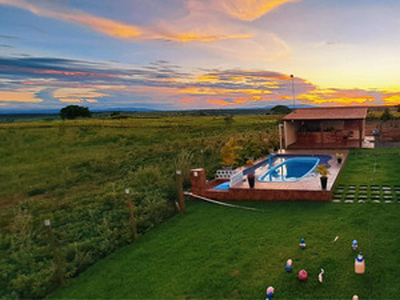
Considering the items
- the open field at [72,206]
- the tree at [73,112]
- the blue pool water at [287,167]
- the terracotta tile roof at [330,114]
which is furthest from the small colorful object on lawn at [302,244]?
the tree at [73,112]

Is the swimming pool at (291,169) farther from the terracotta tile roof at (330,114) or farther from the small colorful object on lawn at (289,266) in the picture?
the small colorful object on lawn at (289,266)

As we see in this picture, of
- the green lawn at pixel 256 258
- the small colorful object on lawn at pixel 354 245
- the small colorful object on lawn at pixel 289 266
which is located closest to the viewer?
the green lawn at pixel 256 258

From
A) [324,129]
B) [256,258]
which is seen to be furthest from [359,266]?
[324,129]

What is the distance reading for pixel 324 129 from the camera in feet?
68.2

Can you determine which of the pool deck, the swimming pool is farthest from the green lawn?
the swimming pool

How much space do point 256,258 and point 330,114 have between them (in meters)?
15.9

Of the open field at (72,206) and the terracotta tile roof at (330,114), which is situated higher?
the terracotta tile roof at (330,114)

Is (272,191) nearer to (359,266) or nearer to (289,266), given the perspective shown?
(289,266)

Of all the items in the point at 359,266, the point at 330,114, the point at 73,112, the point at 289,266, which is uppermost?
the point at 73,112

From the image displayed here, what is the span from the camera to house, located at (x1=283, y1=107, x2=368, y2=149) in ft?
60.4

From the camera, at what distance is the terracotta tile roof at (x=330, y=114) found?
58.3 ft

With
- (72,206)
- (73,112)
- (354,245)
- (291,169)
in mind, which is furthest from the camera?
(73,112)

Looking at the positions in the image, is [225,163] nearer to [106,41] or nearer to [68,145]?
[106,41]

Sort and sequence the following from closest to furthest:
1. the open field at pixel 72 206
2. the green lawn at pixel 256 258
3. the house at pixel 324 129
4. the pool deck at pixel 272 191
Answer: the green lawn at pixel 256 258 → the open field at pixel 72 206 → the pool deck at pixel 272 191 → the house at pixel 324 129
